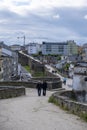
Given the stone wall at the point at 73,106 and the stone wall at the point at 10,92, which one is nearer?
the stone wall at the point at 73,106

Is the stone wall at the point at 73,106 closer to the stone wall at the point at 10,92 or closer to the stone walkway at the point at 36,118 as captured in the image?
the stone walkway at the point at 36,118

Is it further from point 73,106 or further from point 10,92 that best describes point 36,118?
point 10,92

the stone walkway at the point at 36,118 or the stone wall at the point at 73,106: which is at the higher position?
the stone wall at the point at 73,106

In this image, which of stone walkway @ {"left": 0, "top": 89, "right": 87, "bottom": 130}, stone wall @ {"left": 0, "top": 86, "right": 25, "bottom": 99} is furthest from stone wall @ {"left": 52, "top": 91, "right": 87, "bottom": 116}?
stone wall @ {"left": 0, "top": 86, "right": 25, "bottom": 99}

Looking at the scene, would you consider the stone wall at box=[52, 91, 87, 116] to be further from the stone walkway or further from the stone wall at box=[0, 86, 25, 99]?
the stone wall at box=[0, 86, 25, 99]

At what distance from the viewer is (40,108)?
80.5 ft

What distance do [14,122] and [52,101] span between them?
8479 mm

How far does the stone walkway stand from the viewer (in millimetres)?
17672

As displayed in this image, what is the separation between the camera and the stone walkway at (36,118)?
17.7 metres

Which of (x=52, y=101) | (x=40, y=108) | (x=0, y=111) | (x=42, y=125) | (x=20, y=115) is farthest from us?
(x=52, y=101)

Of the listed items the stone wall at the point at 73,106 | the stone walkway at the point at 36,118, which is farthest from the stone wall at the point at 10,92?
A: the stone wall at the point at 73,106

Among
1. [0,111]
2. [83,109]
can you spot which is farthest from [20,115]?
[83,109]

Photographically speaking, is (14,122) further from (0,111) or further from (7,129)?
(0,111)

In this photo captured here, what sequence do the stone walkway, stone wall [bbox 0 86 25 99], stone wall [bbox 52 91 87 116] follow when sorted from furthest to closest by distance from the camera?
stone wall [bbox 0 86 25 99] < stone wall [bbox 52 91 87 116] < the stone walkway
